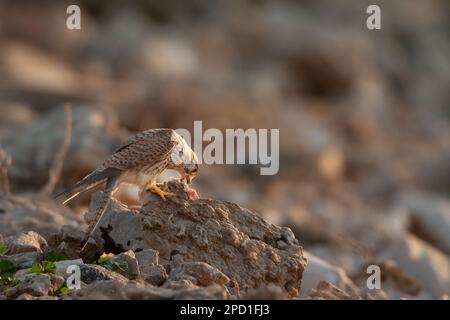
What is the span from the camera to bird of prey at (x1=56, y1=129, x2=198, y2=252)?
6719 mm

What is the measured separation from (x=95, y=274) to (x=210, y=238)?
2.72 feet

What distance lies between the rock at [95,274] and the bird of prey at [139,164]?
0.45 m

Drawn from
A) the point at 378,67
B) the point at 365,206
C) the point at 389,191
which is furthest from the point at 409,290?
the point at 378,67

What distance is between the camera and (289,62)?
29531 mm

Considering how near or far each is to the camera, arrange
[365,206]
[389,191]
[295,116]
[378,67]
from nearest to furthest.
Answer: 1. [365,206]
2. [389,191]
3. [295,116]
4. [378,67]

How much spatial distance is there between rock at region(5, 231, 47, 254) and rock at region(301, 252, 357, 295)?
1995 mm

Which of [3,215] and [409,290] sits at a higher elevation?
[3,215]

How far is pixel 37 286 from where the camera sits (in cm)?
594

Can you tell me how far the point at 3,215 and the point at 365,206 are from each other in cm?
870

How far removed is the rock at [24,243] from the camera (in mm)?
6855

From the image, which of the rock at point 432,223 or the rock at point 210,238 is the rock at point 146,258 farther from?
the rock at point 432,223

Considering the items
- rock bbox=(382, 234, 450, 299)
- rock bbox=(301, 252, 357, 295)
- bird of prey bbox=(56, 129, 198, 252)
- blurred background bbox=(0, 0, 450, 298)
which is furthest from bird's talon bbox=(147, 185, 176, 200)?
rock bbox=(382, 234, 450, 299)

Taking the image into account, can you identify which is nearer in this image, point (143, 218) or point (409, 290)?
point (143, 218)

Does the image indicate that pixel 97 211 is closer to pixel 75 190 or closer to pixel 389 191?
pixel 75 190
